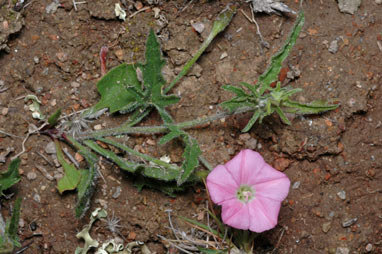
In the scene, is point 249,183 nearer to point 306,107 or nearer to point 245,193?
point 245,193

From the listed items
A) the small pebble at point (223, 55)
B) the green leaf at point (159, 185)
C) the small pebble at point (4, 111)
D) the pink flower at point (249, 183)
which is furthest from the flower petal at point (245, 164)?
the small pebble at point (4, 111)

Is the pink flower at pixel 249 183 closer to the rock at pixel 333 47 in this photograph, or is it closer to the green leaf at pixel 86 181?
the green leaf at pixel 86 181

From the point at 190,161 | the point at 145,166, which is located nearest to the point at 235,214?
the point at 190,161

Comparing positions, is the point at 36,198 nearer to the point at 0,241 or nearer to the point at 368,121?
the point at 0,241

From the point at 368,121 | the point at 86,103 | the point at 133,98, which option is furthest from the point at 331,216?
the point at 86,103

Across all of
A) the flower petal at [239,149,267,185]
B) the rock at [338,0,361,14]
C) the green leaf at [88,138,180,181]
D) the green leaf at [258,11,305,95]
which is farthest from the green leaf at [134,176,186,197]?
the rock at [338,0,361,14]

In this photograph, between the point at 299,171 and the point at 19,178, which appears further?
the point at 299,171
